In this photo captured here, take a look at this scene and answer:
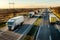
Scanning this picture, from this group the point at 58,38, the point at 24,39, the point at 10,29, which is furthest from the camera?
the point at 10,29

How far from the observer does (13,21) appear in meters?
33.4

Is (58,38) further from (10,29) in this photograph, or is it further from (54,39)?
(10,29)

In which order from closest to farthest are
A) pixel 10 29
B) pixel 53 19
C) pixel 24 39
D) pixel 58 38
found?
pixel 24 39
pixel 58 38
pixel 10 29
pixel 53 19

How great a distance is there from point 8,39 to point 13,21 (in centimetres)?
958

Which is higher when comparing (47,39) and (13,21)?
(13,21)

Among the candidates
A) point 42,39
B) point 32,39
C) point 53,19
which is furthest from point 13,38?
point 53,19

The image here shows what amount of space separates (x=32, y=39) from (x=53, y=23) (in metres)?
20.1

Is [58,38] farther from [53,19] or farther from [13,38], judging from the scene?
[53,19]

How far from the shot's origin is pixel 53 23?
43188 mm

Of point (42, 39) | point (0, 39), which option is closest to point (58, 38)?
point (42, 39)

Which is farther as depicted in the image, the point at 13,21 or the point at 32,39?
the point at 13,21

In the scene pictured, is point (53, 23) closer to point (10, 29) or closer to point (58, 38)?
point (10, 29)

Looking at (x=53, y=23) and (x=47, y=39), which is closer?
(x=47, y=39)

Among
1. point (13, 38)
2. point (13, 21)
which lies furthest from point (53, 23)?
point (13, 38)
